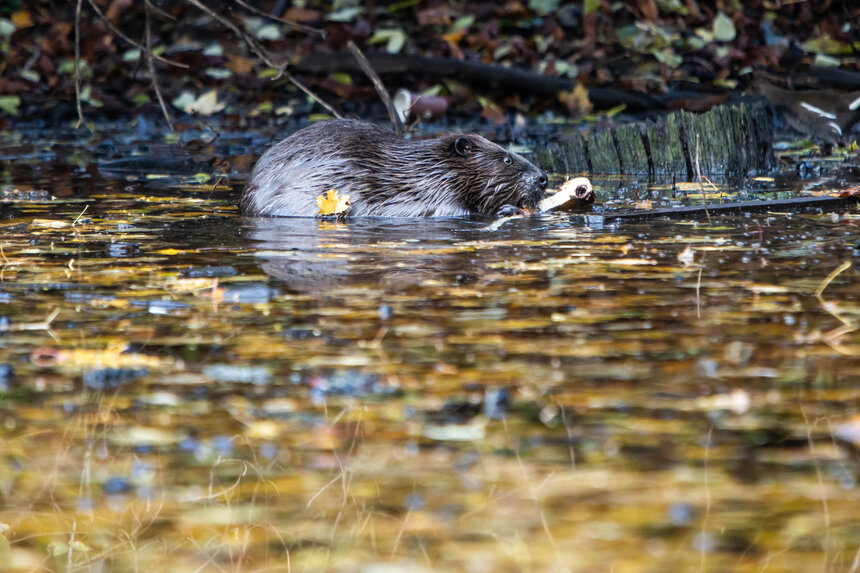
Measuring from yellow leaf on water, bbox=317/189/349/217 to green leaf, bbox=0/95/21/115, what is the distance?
7.26 meters

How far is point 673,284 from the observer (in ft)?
14.9

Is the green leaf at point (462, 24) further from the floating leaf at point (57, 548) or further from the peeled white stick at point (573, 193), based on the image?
the floating leaf at point (57, 548)

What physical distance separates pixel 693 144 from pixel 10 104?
7959 millimetres

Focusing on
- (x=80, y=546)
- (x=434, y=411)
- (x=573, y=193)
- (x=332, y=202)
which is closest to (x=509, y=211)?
(x=573, y=193)

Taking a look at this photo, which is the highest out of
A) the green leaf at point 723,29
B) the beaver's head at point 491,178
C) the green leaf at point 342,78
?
the green leaf at point 723,29

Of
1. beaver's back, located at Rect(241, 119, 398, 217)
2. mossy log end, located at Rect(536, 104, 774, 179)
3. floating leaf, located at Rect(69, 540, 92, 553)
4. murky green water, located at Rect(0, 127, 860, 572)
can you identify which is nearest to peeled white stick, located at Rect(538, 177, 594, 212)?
beaver's back, located at Rect(241, 119, 398, 217)

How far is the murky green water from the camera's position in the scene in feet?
7.93

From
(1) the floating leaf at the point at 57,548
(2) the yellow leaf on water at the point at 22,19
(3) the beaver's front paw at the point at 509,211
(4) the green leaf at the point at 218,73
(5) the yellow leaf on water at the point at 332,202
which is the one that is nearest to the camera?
(1) the floating leaf at the point at 57,548

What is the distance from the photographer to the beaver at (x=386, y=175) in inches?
280

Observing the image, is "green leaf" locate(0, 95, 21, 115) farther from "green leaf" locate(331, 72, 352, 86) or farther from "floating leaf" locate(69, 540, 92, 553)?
"floating leaf" locate(69, 540, 92, 553)

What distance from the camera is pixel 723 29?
46.8 ft

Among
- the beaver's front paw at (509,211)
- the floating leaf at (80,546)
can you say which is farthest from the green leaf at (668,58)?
the floating leaf at (80,546)

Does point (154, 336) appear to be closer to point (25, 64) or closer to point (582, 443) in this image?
point (582, 443)

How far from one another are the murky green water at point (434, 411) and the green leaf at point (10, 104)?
8347 millimetres
